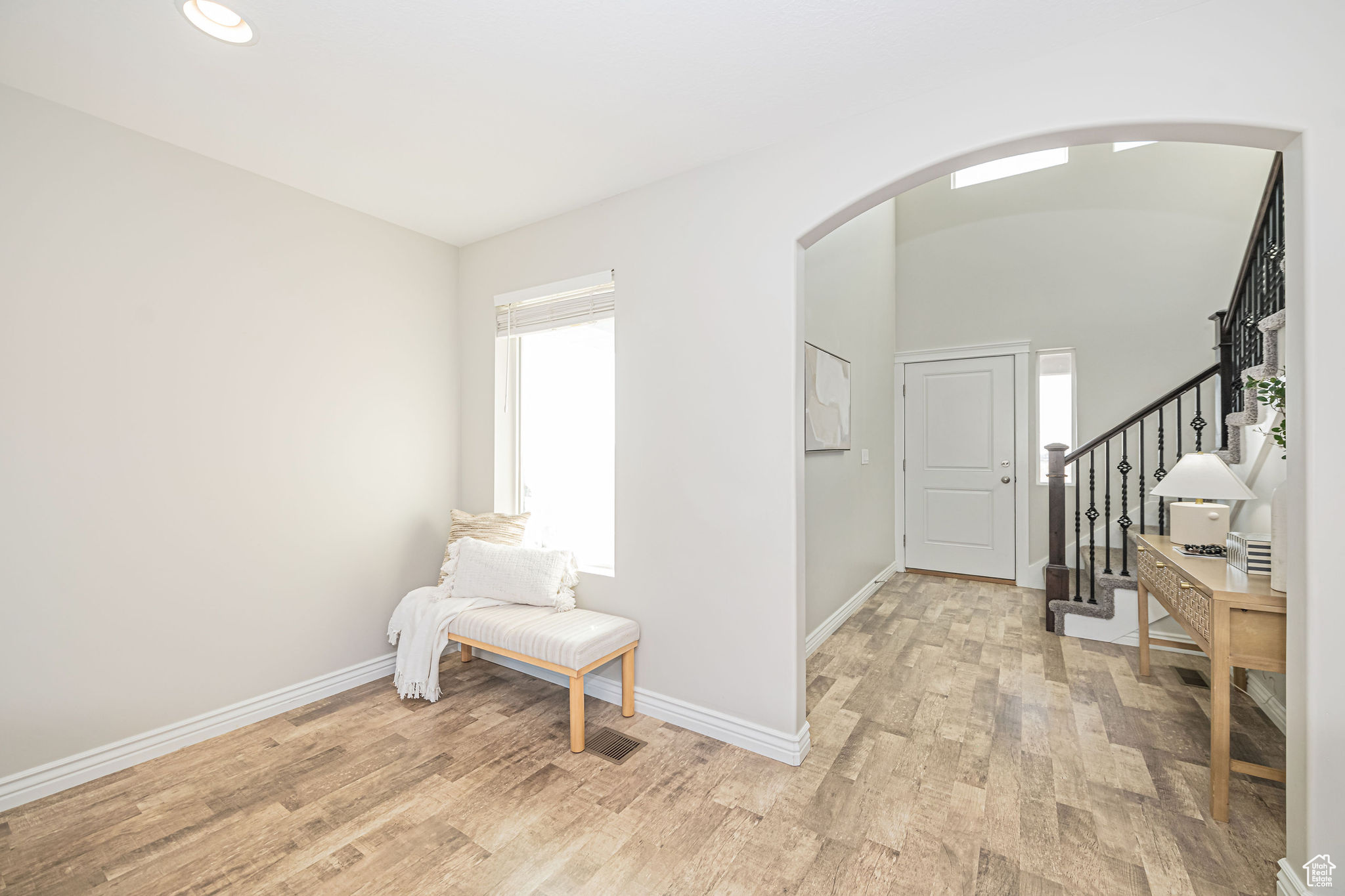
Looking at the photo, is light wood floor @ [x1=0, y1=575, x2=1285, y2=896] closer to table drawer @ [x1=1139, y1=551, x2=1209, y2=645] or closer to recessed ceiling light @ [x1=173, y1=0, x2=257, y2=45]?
table drawer @ [x1=1139, y1=551, x2=1209, y2=645]

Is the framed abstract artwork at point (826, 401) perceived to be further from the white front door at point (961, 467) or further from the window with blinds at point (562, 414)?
the white front door at point (961, 467)

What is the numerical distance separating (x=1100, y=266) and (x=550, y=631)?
17.1 feet

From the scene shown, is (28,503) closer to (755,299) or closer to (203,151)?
(203,151)

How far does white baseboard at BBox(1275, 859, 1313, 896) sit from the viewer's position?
1418mm

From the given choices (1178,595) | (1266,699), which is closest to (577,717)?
(1178,595)

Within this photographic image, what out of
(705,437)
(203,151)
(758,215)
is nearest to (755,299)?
(758,215)

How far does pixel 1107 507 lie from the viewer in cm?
389

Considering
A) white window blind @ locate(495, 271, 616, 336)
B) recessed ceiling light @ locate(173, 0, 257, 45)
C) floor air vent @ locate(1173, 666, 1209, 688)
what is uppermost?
recessed ceiling light @ locate(173, 0, 257, 45)

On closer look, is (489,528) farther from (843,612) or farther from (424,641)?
(843,612)

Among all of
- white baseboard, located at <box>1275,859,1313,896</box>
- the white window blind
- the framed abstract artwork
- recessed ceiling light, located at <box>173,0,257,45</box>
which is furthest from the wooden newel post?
recessed ceiling light, located at <box>173,0,257,45</box>

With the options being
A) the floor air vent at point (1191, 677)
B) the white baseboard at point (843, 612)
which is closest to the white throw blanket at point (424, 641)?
the white baseboard at point (843, 612)

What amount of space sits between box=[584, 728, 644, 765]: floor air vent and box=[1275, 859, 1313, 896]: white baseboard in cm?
193

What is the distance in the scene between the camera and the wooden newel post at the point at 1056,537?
3.69 m

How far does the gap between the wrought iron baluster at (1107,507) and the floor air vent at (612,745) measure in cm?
313
